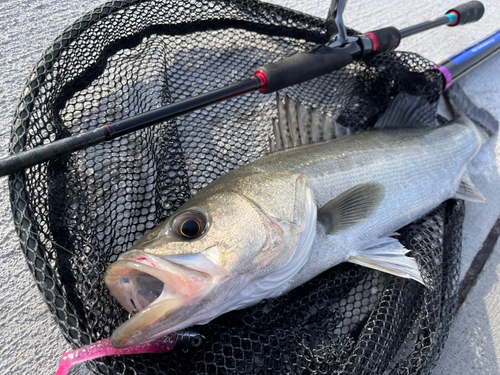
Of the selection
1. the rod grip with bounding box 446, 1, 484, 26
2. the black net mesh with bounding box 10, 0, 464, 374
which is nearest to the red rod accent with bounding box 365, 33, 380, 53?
the black net mesh with bounding box 10, 0, 464, 374

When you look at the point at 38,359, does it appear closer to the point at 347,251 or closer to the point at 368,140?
the point at 347,251

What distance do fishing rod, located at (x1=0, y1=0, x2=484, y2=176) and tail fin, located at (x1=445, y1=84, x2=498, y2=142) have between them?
0.48 metres

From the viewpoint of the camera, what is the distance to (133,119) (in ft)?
4.37

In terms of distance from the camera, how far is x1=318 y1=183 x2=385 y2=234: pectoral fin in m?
1.51

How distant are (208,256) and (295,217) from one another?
0.39 metres

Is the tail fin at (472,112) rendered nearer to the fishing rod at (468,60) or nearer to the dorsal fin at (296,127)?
the fishing rod at (468,60)

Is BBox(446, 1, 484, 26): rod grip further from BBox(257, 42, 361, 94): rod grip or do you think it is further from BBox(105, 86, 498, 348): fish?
BBox(257, 42, 361, 94): rod grip

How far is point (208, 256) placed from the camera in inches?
45.0

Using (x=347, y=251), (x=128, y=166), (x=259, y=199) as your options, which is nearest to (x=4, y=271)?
(x=128, y=166)

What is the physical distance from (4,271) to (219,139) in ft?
3.98

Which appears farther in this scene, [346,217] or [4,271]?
[4,271]

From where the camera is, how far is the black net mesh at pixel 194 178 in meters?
1.33

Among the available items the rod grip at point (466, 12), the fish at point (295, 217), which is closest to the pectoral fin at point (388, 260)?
the fish at point (295, 217)

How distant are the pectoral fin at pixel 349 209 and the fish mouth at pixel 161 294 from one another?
62 centimetres
